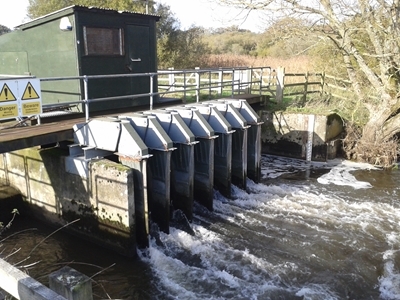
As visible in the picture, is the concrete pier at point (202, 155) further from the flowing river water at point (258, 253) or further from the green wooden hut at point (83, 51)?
the green wooden hut at point (83, 51)

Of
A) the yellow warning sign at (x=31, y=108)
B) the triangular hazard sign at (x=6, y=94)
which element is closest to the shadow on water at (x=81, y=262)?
the yellow warning sign at (x=31, y=108)

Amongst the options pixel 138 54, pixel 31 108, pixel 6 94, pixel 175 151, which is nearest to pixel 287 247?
pixel 175 151

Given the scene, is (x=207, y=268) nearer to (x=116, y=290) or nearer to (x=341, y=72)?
(x=116, y=290)

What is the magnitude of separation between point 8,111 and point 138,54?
168 inches

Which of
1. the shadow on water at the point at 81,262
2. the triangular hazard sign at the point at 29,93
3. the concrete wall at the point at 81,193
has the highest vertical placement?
the triangular hazard sign at the point at 29,93

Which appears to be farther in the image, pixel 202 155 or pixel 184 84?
pixel 184 84

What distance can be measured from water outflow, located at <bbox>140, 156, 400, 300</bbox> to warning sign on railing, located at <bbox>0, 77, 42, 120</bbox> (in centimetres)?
319

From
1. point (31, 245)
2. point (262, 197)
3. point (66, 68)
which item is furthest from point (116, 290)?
point (66, 68)

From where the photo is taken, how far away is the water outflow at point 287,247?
5949 mm

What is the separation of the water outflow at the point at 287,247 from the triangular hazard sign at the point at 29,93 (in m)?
3.30

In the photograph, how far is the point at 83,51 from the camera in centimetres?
874

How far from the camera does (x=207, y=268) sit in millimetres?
6477

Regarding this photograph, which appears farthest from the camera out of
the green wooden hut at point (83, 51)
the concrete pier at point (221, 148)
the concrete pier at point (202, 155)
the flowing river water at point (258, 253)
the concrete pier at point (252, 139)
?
the concrete pier at point (252, 139)

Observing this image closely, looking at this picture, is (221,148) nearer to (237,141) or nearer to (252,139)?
(237,141)
